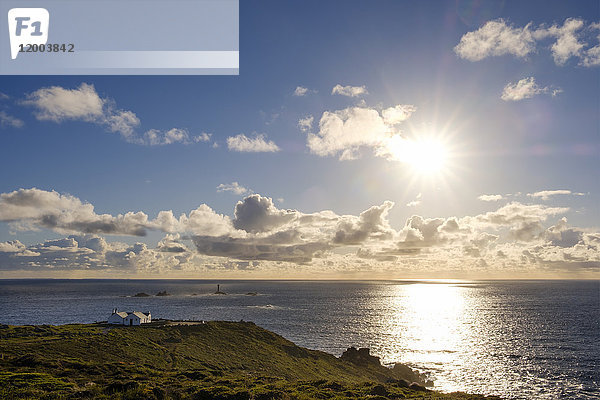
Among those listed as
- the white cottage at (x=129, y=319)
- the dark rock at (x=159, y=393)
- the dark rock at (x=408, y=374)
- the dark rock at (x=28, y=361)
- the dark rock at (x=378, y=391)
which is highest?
the dark rock at (x=28, y=361)

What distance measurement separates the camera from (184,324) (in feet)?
340

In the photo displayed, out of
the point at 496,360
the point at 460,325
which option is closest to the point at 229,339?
the point at 496,360

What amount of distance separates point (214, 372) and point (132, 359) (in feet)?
55.9

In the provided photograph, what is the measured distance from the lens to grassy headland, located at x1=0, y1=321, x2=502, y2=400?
4772cm

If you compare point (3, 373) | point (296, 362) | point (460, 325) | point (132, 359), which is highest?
point (3, 373)

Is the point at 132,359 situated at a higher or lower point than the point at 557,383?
higher

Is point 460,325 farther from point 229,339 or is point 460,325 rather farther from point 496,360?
point 229,339

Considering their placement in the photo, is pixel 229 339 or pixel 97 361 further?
pixel 229 339

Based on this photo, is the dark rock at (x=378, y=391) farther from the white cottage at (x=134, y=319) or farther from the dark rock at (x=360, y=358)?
the white cottage at (x=134, y=319)

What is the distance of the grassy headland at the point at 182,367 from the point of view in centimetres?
4772

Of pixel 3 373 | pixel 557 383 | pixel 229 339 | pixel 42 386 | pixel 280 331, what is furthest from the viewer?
pixel 280 331

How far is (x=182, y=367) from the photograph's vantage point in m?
70.9

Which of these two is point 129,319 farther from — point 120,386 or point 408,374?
point 408,374

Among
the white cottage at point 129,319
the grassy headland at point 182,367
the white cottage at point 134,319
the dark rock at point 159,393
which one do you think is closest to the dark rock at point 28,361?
the grassy headland at point 182,367
